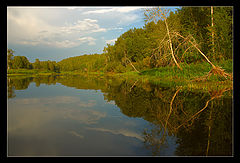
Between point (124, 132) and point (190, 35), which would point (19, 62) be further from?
point (124, 132)

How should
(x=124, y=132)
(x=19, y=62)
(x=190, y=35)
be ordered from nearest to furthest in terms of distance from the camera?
(x=124, y=132) < (x=190, y=35) < (x=19, y=62)

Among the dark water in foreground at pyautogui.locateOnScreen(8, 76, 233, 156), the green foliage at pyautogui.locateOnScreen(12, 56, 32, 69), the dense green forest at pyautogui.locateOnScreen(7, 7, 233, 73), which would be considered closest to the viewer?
the dark water in foreground at pyautogui.locateOnScreen(8, 76, 233, 156)

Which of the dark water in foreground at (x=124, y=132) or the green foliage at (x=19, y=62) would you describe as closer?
the dark water in foreground at (x=124, y=132)

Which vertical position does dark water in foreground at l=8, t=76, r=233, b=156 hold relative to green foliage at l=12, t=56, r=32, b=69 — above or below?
below

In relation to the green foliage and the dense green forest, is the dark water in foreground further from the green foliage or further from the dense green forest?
the green foliage

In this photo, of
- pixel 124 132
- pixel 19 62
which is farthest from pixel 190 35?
pixel 19 62

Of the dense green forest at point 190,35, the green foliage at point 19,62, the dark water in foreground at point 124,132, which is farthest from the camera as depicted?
the green foliage at point 19,62

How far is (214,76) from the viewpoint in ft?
45.6

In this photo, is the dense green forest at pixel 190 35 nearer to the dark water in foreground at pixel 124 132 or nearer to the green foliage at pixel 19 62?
the dark water in foreground at pixel 124 132

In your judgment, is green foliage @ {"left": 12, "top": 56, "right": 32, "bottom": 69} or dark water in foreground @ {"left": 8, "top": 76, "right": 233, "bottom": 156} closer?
dark water in foreground @ {"left": 8, "top": 76, "right": 233, "bottom": 156}

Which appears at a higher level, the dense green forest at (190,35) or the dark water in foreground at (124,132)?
the dense green forest at (190,35)

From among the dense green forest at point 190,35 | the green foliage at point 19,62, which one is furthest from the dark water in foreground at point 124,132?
the green foliage at point 19,62

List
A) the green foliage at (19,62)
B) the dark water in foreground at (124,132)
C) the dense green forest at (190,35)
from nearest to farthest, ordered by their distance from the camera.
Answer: the dark water in foreground at (124,132), the dense green forest at (190,35), the green foliage at (19,62)

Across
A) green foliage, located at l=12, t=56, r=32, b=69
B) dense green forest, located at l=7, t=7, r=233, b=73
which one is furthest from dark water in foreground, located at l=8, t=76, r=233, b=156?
green foliage, located at l=12, t=56, r=32, b=69
